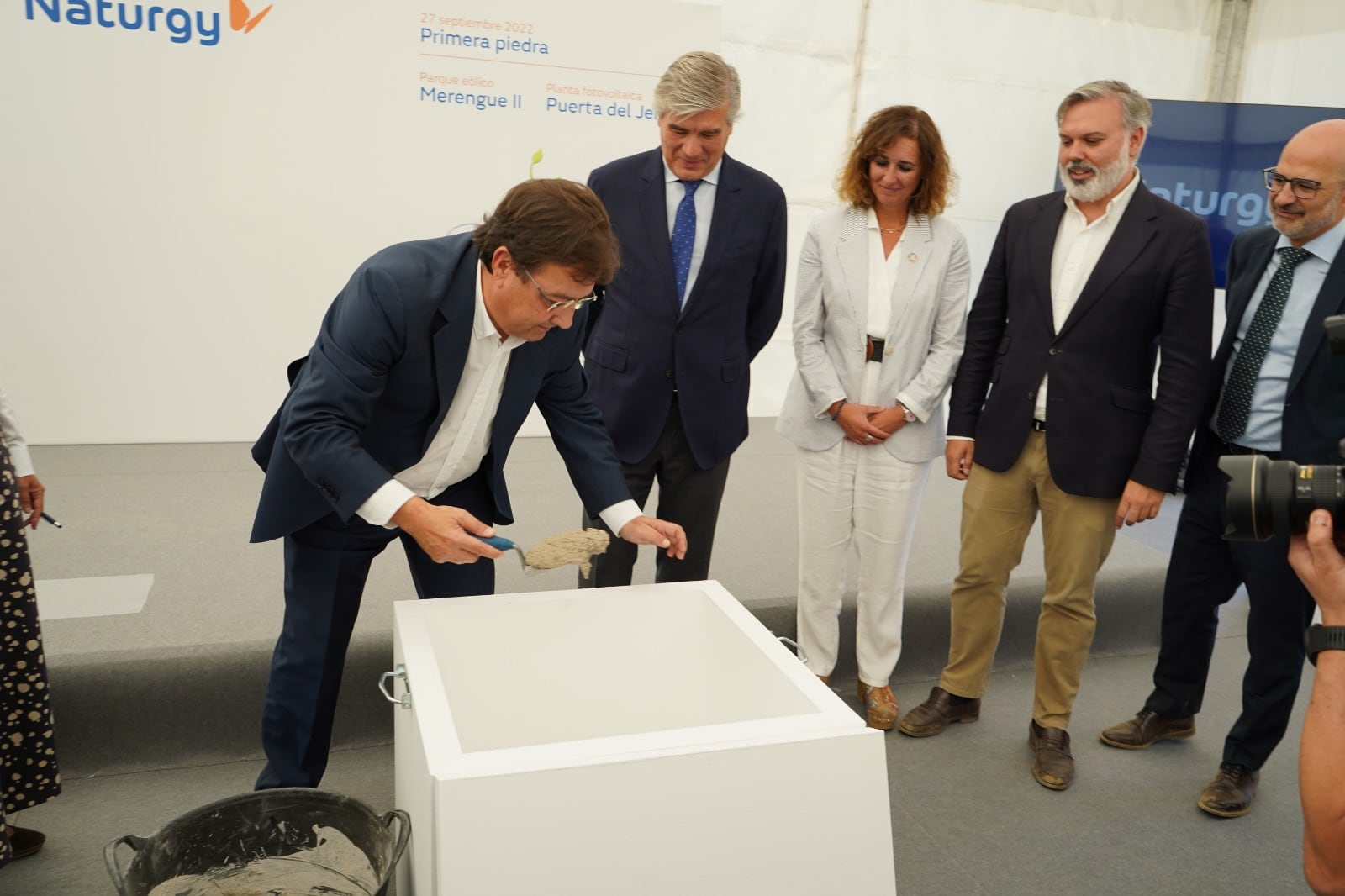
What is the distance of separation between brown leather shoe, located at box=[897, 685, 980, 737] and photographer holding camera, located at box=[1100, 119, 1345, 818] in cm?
53

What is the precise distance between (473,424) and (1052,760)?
5.52 feet

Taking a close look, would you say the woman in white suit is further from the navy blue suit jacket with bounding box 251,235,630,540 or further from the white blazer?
the navy blue suit jacket with bounding box 251,235,630,540

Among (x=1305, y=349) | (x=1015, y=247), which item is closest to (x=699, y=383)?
(x=1015, y=247)

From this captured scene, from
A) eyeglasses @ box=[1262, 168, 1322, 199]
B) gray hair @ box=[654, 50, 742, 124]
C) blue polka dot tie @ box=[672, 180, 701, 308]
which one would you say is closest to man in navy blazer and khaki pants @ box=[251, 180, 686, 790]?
blue polka dot tie @ box=[672, 180, 701, 308]

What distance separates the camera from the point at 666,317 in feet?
8.32

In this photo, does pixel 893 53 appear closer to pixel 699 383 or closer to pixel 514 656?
pixel 699 383

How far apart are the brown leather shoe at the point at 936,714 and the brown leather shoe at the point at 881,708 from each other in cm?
4

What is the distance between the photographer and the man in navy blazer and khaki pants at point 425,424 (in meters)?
1.66

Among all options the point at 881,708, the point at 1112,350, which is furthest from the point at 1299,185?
the point at 881,708

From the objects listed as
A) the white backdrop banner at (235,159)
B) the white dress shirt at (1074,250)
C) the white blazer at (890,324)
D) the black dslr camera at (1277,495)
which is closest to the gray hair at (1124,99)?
the white dress shirt at (1074,250)

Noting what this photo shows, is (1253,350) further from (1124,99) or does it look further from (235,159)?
(235,159)

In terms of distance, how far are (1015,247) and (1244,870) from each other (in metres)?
1.47

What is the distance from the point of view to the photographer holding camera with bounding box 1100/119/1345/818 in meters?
2.22

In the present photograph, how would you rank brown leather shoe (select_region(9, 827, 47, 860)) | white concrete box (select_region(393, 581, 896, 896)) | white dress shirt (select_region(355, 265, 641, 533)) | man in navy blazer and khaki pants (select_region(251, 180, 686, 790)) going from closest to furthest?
white concrete box (select_region(393, 581, 896, 896)) < man in navy blazer and khaki pants (select_region(251, 180, 686, 790)) < white dress shirt (select_region(355, 265, 641, 533)) < brown leather shoe (select_region(9, 827, 47, 860))
